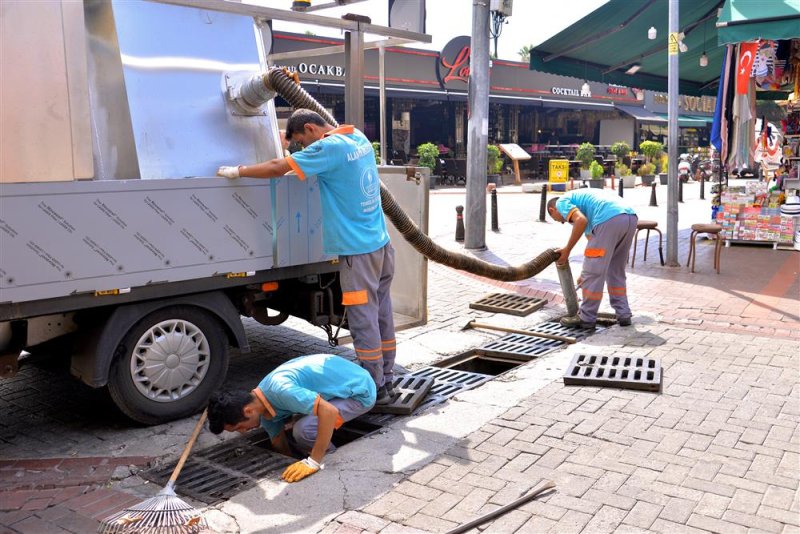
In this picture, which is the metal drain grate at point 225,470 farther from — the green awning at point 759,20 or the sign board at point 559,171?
the sign board at point 559,171

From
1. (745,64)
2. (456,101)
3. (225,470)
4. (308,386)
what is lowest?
(225,470)

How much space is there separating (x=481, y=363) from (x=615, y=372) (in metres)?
1.38

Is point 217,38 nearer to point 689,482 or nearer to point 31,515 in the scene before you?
point 31,515

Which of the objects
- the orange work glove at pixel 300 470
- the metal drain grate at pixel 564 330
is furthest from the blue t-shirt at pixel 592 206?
the orange work glove at pixel 300 470

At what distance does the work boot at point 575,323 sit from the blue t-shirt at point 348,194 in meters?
3.01

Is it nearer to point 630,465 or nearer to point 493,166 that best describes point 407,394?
point 630,465

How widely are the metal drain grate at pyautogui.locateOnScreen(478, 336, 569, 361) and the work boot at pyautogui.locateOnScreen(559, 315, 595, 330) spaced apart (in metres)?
0.51

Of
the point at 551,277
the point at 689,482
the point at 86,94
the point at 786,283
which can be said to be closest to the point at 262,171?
the point at 86,94

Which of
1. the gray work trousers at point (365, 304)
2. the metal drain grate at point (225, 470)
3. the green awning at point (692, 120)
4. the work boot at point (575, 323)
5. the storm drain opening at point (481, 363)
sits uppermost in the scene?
the green awning at point (692, 120)

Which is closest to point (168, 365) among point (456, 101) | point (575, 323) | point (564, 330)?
point (564, 330)

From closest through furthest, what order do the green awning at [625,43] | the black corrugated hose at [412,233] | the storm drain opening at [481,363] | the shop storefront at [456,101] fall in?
the black corrugated hose at [412,233] < the storm drain opening at [481,363] < the green awning at [625,43] < the shop storefront at [456,101]

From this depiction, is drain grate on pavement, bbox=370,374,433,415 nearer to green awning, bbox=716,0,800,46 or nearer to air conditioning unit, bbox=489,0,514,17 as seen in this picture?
green awning, bbox=716,0,800,46

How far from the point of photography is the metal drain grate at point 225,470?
13.3 feet

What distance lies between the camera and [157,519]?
136 inches
